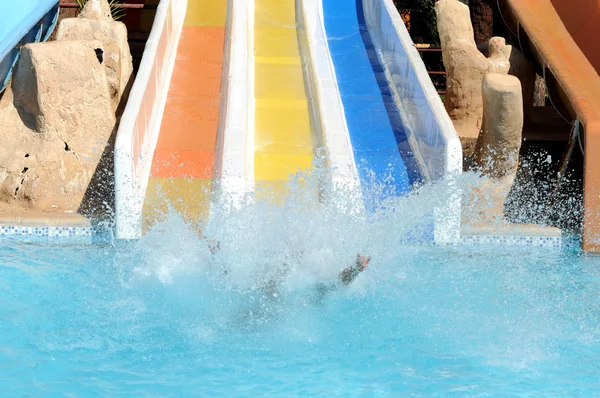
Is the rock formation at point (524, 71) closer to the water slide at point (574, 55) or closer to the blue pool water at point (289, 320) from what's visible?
the water slide at point (574, 55)

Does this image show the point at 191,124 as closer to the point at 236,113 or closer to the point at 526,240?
the point at 236,113

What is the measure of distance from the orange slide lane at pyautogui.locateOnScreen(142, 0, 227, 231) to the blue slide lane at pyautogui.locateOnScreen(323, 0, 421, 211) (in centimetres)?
106

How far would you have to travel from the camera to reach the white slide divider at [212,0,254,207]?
6284 millimetres

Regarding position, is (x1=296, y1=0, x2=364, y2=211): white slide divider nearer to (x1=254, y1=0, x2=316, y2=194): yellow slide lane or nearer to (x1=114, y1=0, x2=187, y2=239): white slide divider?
(x1=254, y1=0, x2=316, y2=194): yellow slide lane

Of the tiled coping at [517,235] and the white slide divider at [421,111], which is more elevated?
the white slide divider at [421,111]

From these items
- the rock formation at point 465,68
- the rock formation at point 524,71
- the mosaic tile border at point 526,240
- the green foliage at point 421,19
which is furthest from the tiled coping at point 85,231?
the green foliage at point 421,19

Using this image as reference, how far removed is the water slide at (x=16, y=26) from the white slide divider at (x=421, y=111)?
3.06 metres

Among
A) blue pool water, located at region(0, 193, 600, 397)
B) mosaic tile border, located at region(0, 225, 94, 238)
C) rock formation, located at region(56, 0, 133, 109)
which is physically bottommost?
blue pool water, located at region(0, 193, 600, 397)

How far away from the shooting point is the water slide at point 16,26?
762 centimetres

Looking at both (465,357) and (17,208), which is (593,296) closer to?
(465,357)

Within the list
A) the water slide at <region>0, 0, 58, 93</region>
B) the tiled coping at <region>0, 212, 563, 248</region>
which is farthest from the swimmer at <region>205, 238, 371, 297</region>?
the water slide at <region>0, 0, 58, 93</region>

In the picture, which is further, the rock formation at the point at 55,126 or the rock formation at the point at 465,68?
the rock formation at the point at 465,68

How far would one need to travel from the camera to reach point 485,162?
22.7ft

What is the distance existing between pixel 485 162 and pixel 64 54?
3229mm
